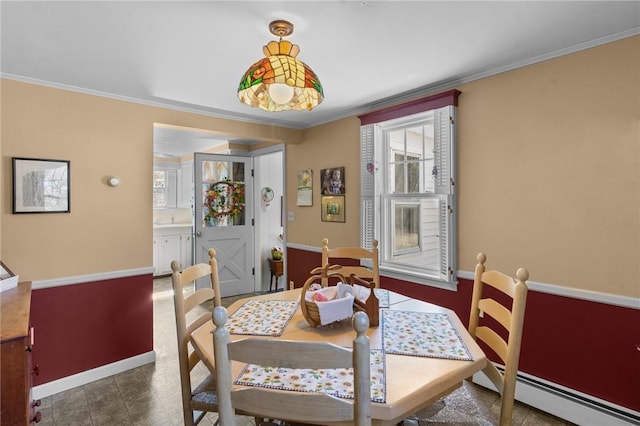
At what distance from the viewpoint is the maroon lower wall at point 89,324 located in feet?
8.09

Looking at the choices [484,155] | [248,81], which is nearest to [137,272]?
[248,81]

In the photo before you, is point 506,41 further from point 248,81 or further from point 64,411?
point 64,411

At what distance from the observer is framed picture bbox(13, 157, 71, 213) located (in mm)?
2381

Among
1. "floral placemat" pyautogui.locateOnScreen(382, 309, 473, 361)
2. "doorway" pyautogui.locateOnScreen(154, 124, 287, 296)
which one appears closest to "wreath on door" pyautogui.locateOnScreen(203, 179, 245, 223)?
"doorway" pyautogui.locateOnScreen(154, 124, 287, 296)

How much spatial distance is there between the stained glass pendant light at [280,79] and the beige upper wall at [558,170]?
4.87 ft

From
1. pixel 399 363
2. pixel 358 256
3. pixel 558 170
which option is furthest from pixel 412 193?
pixel 399 363

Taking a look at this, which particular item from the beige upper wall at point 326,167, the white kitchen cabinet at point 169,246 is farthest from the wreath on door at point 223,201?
the white kitchen cabinet at point 169,246

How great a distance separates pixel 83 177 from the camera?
266cm

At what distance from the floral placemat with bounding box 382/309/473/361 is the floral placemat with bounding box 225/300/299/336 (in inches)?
18.5

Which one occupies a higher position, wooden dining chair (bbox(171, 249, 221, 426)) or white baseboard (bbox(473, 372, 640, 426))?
wooden dining chair (bbox(171, 249, 221, 426))

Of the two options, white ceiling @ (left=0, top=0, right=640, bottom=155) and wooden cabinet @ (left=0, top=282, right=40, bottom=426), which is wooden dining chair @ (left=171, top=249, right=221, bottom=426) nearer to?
wooden cabinet @ (left=0, top=282, right=40, bottom=426)

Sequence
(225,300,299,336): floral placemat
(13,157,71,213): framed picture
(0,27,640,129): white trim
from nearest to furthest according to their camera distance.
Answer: (225,300,299,336): floral placemat → (0,27,640,129): white trim → (13,157,71,213): framed picture

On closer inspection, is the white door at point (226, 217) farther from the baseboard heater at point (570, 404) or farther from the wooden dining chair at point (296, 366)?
the wooden dining chair at point (296, 366)

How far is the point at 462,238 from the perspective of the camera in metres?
2.60
